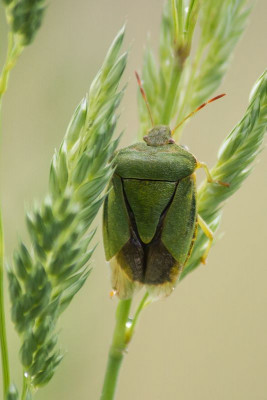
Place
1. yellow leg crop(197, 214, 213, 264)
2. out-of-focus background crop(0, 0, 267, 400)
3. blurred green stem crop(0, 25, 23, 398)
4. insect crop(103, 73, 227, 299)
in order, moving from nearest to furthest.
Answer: blurred green stem crop(0, 25, 23, 398), yellow leg crop(197, 214, 213, 264), insect crop(103, 73, 227, 299), out-of-focus background crop(0, 0, 267, 400)

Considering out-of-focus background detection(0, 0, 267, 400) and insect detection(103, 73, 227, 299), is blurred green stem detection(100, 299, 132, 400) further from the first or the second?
out-of-focus background detection(0, 0, 267, 400)

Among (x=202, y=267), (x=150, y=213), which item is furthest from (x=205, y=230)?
(x=202, y=267)

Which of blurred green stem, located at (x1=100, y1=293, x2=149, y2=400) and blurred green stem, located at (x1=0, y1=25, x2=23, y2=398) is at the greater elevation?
blurred green stem, located at (x1=0, y1=25, x2=23, y2=398)

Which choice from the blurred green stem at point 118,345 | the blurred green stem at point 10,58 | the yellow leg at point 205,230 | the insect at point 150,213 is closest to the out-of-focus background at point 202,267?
the insect at point 150,213

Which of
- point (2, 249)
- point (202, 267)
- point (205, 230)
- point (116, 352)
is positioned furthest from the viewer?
point (202, 267)

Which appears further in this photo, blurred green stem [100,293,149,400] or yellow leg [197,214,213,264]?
yellow leg [197,214,213,264]

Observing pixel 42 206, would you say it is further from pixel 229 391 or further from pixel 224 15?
pixel 229 391

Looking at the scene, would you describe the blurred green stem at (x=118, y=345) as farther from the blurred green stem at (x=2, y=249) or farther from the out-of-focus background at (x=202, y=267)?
the out-of-focus background at (x=202, y=267)

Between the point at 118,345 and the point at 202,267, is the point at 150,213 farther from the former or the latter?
the point at 202,267

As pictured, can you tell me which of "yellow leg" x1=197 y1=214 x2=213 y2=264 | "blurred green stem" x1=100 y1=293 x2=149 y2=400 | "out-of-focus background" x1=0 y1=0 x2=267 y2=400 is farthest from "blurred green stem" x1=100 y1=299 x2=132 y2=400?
"out-of-focus background" x1=0 y1=0 x2=267 y2=400
